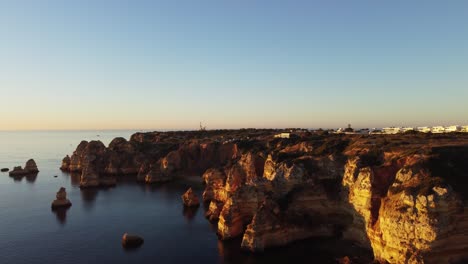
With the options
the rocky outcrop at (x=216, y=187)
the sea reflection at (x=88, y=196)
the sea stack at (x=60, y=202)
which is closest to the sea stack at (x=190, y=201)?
the rocky outcrop at (x=216, y=187)

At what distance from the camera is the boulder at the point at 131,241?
5069 centimetres

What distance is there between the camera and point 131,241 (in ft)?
168

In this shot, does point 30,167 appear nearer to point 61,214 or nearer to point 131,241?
point 61,214

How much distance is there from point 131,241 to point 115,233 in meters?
7.02

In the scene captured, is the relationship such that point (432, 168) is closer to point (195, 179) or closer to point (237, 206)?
point (237, 206)

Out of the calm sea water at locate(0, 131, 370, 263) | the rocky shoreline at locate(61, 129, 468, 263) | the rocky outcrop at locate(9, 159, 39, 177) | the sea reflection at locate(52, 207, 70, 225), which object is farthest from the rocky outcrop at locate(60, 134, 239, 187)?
the rocky shoreline at locate(61, 129, 468, 263)

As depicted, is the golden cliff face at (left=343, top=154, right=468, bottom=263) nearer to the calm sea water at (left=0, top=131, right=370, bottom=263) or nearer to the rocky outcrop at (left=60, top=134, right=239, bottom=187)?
the calm sea water at (left=0, top=131, right=370, bottom=263)

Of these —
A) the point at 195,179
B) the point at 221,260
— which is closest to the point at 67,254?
the point at 221,260

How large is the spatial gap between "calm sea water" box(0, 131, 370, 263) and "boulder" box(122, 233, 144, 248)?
2.52 feet

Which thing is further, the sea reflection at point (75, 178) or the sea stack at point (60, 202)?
the sea reflection at point (75, 178)

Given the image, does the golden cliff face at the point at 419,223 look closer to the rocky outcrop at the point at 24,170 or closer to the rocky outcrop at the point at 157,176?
the rocky outcrop at the point at 157,176

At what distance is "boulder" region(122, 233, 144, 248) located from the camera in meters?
50.7

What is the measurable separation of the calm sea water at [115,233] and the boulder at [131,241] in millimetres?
768

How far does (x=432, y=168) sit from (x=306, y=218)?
17900 mm
